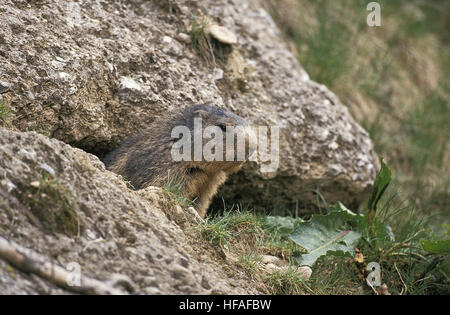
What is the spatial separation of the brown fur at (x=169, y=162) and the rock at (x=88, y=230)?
3.08ft

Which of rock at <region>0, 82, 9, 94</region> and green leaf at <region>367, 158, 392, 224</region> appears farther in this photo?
green leaf at <region>367, 158, 392, 224</region>

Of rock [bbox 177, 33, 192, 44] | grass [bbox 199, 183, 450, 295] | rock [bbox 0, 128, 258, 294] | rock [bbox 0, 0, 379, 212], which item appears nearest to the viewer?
rock [bbox 0, 128, 258, 294]

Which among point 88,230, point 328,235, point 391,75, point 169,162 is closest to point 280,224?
point 328,235

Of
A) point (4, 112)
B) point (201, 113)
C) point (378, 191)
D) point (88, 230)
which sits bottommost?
point (378, 191)

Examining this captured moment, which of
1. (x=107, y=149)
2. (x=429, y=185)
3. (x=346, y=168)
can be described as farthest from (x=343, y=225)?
(x=429, y=185)

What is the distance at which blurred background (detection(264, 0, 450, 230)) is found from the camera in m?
7.23

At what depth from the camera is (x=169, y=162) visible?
15.4ft

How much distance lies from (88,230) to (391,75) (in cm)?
641

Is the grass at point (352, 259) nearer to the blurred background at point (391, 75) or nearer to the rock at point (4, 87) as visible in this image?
the blurred background at point (391, 75)

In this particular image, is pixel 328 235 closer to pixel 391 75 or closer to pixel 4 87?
pixel 4 87

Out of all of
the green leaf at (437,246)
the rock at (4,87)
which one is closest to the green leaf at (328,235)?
the green leaf at (437,246)

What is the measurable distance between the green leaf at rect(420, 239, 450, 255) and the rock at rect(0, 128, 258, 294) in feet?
5.27

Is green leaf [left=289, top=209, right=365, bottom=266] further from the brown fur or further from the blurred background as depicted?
the blurred background

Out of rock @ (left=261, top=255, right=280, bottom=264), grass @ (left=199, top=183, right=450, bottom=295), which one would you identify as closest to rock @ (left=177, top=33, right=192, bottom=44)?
grass @ (left=199, top=183, right=450, bottom=295)
